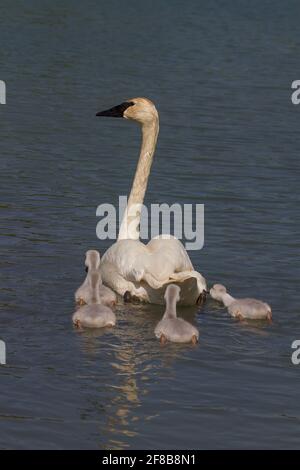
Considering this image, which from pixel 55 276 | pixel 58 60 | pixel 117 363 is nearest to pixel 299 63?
pixel 58 60

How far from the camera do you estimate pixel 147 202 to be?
16.0m

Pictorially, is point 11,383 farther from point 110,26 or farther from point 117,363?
point 110,26

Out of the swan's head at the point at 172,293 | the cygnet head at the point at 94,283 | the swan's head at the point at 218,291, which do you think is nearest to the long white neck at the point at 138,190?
the swan's head at the point at 218,291

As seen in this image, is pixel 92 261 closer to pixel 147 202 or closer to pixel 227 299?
pixel 227 299

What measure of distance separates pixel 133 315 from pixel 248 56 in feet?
72.9

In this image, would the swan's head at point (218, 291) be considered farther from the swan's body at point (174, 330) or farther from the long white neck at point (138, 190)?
the long white neck at point (138, 190)

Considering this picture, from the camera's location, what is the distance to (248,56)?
32875 millimetres

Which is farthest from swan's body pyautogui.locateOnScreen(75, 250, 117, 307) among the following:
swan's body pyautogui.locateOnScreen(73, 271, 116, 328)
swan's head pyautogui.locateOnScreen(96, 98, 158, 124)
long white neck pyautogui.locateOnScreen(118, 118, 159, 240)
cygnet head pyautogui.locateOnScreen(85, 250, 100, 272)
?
swan's head pyautogui.locateOnScreen(96, 98, 158, 124)

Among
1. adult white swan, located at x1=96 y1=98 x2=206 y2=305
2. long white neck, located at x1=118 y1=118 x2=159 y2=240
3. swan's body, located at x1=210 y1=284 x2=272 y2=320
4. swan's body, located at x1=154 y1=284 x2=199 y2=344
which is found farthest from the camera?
long white neck, located at x1=118 y1=118 x2=159 y2=240

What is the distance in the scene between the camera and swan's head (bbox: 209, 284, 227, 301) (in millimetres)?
11656

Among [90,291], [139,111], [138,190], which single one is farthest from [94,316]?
[139,111]

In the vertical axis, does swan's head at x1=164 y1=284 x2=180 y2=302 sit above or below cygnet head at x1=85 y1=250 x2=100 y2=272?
below

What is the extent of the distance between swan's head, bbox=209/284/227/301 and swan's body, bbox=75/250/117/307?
0.92m

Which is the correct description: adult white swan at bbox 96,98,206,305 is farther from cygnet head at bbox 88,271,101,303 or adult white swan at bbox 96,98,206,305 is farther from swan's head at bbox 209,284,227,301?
cygnet head at bbox 88,271,101,303
